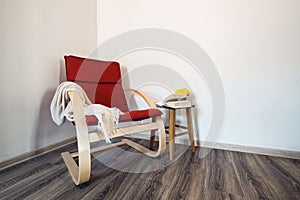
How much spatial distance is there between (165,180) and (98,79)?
1060 mm

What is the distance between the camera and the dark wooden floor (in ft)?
3.44

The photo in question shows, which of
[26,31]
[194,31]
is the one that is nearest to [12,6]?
[26,31]

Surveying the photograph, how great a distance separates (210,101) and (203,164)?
65 centimetres

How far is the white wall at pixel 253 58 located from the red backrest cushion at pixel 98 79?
774 mm

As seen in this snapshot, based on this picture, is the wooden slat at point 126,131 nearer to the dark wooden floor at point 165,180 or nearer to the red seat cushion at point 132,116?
the red seat cushion at point 132,116

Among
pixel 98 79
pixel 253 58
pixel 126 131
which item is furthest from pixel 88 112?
pixel 253 58

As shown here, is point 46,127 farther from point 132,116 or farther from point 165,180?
point 165,180

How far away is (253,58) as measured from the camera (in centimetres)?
171

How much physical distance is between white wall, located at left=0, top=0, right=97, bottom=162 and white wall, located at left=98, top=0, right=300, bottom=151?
3.47ft

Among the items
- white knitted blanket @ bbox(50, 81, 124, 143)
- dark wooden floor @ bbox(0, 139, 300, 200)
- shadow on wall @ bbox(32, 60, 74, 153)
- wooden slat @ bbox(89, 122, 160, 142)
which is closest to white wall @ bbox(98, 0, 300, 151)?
dark wooden floor @ bbox(0, 139, 300, 200)

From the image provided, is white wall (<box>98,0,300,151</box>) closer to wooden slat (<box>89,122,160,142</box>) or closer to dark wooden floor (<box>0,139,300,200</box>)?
dark wooden floor (<box>0,139,300,200</box>)

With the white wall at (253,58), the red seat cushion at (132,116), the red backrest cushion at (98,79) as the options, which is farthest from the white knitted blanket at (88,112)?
the white wall at (253,58)

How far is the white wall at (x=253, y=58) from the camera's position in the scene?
162 centimetres

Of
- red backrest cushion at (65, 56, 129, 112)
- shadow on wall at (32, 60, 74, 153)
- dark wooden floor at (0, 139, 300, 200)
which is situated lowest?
dark wooden floor at (0, 139, 300, 200)
